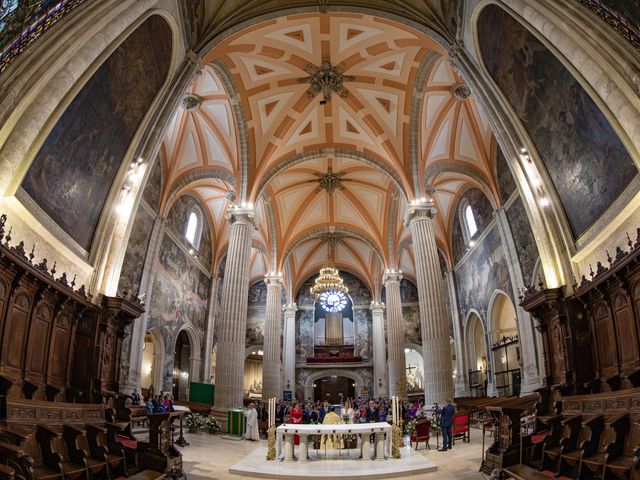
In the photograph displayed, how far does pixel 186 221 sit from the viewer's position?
20.9m

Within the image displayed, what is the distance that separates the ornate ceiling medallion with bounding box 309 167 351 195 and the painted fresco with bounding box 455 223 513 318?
23.1 feet

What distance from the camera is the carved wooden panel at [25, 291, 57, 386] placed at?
7621 millimetres

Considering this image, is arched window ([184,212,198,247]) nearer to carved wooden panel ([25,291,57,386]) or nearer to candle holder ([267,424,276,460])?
carved wooden panel ([25,291,57,386])

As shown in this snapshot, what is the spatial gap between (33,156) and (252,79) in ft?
32.8

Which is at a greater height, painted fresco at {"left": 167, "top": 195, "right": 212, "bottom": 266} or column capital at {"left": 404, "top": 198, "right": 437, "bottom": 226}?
painted fresco at {"left": 167, "top": 195, "right": 212, "bottom": 266}

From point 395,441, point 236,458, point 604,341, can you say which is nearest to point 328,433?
point 395,441

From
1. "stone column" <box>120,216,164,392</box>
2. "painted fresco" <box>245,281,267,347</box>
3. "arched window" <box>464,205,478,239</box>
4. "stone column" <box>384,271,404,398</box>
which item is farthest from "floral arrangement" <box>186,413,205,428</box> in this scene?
"painted fresco" <box>245,281,267,347</box>

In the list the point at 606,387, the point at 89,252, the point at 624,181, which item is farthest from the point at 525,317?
the point at 89,252

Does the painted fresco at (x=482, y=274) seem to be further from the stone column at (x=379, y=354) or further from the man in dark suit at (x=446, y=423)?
the man in dark suit at (x=446, y=423)

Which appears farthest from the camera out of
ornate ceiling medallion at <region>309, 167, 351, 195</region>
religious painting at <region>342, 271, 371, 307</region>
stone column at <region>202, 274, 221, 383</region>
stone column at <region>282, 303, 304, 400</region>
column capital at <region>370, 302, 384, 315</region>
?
religious painting at <region>342, 271, 371, 307</region>

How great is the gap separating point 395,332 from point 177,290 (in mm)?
9925

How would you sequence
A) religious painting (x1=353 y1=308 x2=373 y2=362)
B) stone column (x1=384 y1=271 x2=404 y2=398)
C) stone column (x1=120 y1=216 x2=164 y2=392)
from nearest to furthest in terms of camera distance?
stone column (x1=120 y1=216 x2=164 y2=392)
stone column (x1=384 y1=271 x2=404 y2=398)
religious painting (x1=353 y1=308 x2=373 y2=362)

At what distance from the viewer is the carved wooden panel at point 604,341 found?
8078mm

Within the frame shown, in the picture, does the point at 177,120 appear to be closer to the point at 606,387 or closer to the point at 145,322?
the point at 145,322
